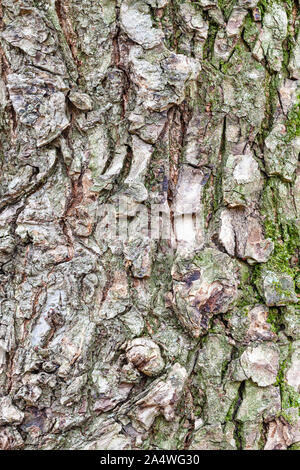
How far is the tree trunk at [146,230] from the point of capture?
128 cm

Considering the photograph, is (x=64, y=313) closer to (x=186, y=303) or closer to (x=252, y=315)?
(x=186, y=303)

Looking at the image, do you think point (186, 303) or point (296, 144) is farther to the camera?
point (296, 144)

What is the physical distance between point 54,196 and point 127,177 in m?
0.23

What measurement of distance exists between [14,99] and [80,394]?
2.86 feet

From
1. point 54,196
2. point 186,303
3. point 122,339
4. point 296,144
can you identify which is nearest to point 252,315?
point 186,303

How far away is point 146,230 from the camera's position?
132cm

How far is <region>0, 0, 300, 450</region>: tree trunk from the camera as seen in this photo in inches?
50.3

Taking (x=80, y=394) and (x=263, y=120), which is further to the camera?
(x=263, y=120)

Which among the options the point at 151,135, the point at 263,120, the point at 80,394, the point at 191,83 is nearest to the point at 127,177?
the point at 151,135

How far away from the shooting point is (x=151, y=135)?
1.31 metres

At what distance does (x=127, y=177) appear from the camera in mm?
1322

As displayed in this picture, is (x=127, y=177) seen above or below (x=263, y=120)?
below

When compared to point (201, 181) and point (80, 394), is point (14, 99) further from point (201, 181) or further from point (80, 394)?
point (80, 394)

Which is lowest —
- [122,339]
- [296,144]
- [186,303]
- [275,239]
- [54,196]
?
[122,339]
